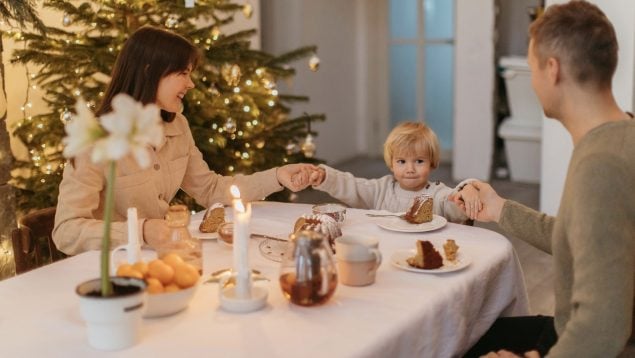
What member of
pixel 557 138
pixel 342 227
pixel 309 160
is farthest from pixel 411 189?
pixel 557 138

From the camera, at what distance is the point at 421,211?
7.55ft

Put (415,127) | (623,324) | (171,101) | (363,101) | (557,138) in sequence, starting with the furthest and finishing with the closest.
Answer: (363,101)
(557,138)
(415,127)
(171,101)
(623,324)

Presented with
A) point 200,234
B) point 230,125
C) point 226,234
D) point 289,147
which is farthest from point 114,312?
point 289,147

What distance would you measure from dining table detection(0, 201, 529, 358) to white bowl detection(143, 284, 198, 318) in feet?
0.04

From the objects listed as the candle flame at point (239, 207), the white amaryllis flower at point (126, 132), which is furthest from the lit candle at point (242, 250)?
the white amaryllis flower at point (126, 132)

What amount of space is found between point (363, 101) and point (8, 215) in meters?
4.28

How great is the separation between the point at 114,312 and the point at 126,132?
1.08ft

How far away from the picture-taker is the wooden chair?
2.25 metres

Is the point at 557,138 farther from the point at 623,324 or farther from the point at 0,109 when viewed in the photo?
the point at 623,324

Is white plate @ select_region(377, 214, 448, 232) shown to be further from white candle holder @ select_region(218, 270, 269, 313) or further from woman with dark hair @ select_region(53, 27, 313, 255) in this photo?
white candle holder @ select_region(218, 270, 269, 313)

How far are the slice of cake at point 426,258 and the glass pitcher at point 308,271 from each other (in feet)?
1.07

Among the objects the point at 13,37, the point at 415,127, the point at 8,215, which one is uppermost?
the point at 13,37

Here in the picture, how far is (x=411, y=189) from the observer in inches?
109

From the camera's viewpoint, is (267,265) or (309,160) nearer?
(267,265)
